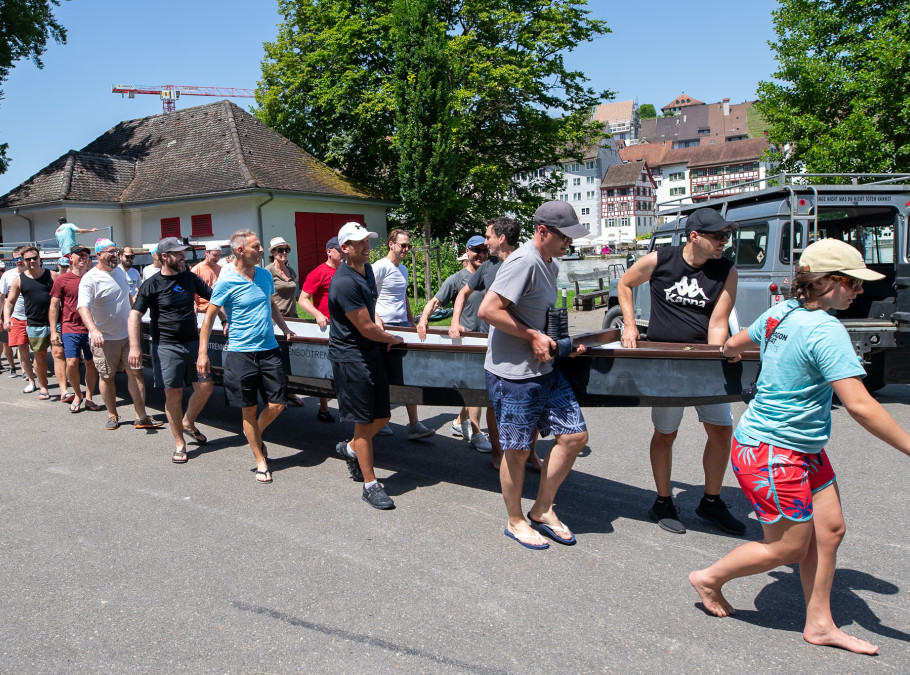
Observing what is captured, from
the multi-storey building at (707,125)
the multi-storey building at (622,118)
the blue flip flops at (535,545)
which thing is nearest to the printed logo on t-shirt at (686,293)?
the blue flip flops at (535,545)

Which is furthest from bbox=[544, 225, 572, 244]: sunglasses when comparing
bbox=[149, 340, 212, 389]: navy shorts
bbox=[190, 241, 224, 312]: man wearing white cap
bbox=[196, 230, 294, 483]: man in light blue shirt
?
bbox=[190, 241, 224, 312]: man wearing white cap

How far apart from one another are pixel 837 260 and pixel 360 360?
10.1ft

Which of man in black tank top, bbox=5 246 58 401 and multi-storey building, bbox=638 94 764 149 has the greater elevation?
multi-storey building, bbox=638 94 764 149

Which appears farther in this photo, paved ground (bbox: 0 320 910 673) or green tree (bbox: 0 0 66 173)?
green tree (bbox: 0 0 66 173)

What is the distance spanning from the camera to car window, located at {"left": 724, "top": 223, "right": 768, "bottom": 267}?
8.09 m

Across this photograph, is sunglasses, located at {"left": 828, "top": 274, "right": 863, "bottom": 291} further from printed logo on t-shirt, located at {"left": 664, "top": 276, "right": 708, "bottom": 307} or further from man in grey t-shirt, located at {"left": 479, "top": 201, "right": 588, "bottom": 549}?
printed logo on t-shirt, located at {"left": 664, "top": 276, "right": 708, "bottom": 307}

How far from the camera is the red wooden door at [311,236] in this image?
80.0 ft

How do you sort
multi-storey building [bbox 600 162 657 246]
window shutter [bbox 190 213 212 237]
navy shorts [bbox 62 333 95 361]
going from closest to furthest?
navy shorts [bbox 62 333 95 361] < window shutter [bbox 190 213 212 237] < multi-storey building [bbox 600 162 657 246]

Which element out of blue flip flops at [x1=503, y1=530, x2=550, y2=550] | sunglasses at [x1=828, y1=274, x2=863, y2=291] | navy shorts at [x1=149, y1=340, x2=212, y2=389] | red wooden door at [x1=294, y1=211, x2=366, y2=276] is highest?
red wooden door at [x1=294, y1=211, x2=366, y2=276]

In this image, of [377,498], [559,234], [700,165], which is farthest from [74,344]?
[700,165]

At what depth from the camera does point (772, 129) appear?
18234 millimetres

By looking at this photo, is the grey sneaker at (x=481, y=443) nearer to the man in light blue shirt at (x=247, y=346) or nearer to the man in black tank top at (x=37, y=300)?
the man in light blue shirt at (x=247, y=346)

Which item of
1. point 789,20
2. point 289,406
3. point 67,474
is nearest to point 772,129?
point 789,20

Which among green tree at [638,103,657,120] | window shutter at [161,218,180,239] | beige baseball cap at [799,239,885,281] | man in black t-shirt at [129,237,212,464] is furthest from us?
green tree at [638,103,657,120]
